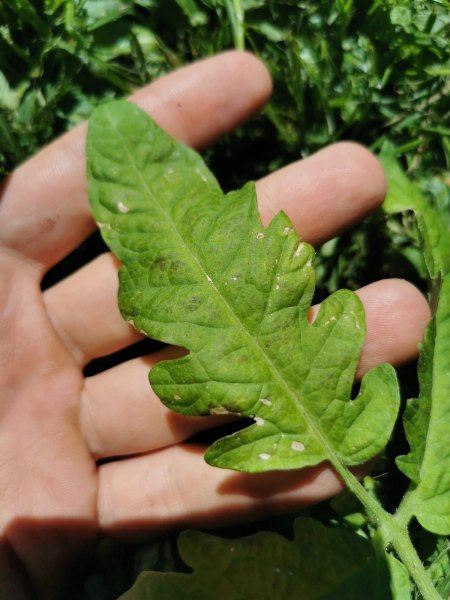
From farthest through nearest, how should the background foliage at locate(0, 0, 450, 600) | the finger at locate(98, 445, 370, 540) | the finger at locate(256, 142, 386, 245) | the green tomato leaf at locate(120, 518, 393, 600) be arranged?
1. the background foliage at locate(0, 0, 450, 600)
2. the finger at locate(256, 142, 386, 245)
3. the finger at locate(98, 445, 370, 540)
4. the green tomato leaf at locate(120, 518, 393, 600)

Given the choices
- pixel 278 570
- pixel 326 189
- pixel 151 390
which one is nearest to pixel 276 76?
pixel 326 189

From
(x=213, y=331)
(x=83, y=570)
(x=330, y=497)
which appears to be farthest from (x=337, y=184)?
(x=83, y=570)

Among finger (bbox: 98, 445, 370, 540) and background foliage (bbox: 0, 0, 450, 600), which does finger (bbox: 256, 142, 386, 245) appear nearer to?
background foliage (bbox: 0, 0, 450, 600)

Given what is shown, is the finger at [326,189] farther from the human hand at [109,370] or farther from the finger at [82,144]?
the finger at [82,144]

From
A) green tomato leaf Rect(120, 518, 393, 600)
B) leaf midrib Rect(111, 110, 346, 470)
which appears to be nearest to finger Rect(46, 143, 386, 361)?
leaf midrib Rect(111, 110, 346, 470)

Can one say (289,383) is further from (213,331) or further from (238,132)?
(238,132)

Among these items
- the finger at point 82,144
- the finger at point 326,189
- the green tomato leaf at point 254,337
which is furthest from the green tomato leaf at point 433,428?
the finger at point 82,144
